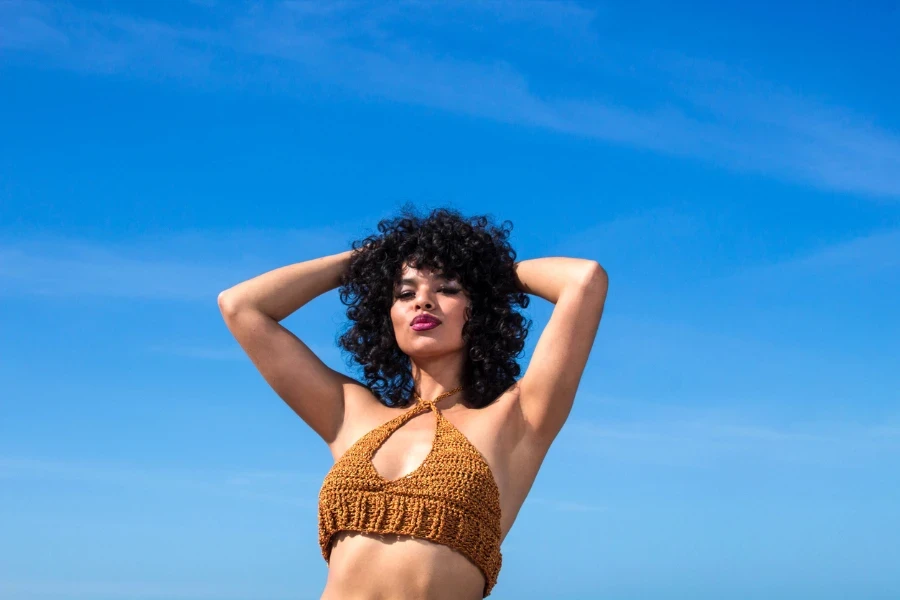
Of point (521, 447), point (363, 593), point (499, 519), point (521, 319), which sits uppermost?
point (521, 319)

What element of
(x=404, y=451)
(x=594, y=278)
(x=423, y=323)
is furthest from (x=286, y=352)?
(x=594, y=278)

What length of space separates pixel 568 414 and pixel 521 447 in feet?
0.87

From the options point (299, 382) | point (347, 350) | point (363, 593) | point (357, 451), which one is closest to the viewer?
point (363, 593)

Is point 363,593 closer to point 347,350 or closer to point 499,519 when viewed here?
point 499,519

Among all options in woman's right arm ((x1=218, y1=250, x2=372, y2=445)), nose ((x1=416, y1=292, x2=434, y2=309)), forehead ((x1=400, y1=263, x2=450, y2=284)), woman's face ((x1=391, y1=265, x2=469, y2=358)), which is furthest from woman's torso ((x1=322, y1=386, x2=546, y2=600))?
forehead ((x1=400, y1=263, x2=450, y2=284))

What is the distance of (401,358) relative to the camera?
5.07 metres

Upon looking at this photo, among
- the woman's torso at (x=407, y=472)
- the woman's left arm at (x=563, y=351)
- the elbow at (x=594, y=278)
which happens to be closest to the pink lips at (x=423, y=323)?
the woman's torso at (x=407, y=472)

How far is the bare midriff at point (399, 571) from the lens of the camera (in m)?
4.10

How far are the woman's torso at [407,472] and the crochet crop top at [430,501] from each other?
42 millimetres

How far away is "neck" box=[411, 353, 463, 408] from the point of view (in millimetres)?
4844

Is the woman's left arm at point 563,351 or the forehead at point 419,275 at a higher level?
the forehead at point 419,275

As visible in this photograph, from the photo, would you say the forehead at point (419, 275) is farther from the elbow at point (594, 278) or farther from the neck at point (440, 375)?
the elbow at point (594, 278)

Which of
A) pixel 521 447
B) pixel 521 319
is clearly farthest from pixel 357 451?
pixel 521 319

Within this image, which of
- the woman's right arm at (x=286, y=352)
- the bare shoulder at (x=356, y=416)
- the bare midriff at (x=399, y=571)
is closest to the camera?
the bare midriff at (x=399, y=571)
